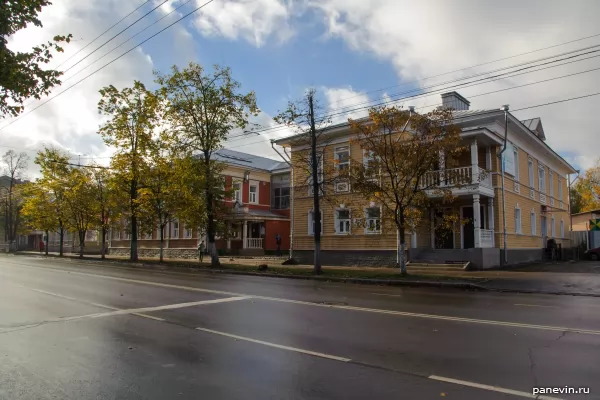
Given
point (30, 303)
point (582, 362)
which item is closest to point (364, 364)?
point (582, 362)

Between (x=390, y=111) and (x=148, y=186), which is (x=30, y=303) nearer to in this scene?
(x=390, y=111)

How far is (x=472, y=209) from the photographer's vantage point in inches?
1005

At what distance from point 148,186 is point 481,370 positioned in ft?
89.1

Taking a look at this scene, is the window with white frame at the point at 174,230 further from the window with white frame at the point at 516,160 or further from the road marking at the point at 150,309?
the road marking at the point at 150,309

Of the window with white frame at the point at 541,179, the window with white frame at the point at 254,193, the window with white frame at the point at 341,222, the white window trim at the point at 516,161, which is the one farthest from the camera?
the window with white frame at the point at 254,193

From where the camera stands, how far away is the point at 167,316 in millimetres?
8844

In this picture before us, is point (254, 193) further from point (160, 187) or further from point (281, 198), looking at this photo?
point (160, 187)

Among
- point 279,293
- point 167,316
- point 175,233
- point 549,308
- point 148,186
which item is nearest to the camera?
point 167,316

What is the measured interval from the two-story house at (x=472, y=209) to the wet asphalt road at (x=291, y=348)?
11692mm

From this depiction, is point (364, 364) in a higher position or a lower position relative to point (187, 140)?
lower

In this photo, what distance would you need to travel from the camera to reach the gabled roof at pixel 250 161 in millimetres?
41419

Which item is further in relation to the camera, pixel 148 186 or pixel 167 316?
pixel 148 186

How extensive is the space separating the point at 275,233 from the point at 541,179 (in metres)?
22.0

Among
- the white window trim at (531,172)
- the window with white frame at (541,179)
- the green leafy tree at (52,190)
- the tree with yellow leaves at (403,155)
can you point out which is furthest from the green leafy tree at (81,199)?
the window with white frame at (541,179)
